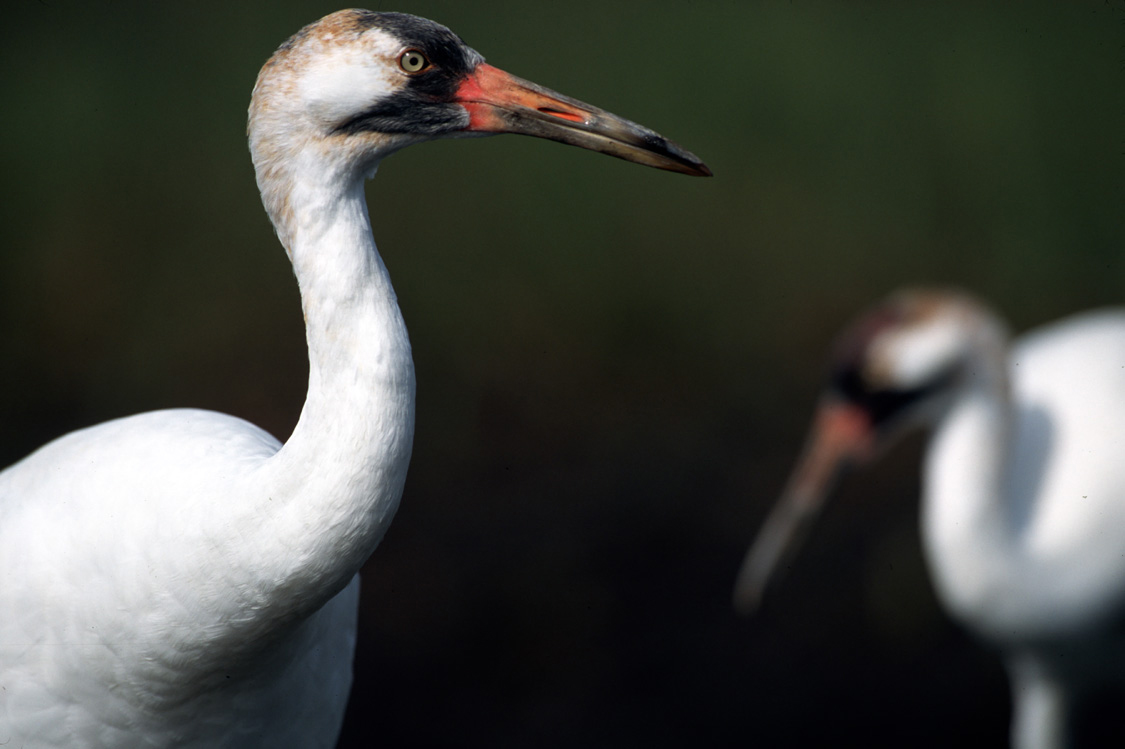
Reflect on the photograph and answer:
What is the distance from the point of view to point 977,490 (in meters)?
3.42

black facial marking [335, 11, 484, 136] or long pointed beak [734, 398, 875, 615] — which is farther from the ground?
black facial marking [335, 11, 484, 136]

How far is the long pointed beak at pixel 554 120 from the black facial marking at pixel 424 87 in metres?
0.02

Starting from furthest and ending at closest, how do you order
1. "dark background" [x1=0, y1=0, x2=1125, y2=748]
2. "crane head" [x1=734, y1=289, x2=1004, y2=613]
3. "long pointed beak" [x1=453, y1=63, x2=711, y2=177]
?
"dark background" [x1=0, y1=0, x2=1125, y2=748], "crane head" [x1=734, y1=289, x2=1004, y2=613], "long pointed beak" [x1=453, y1=63, x2=711, y2=177]

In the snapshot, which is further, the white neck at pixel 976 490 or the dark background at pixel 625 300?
the dark background at pixel 625 300

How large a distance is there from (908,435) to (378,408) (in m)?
4.18

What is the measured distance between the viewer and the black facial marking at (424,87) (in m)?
1.58

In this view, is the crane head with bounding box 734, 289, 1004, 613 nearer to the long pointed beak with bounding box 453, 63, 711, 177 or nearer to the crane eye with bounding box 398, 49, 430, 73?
the long pointed beak with bounding box 453, 63, 711, 177

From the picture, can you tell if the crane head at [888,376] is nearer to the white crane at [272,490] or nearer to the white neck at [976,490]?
the white neck at [976,490]

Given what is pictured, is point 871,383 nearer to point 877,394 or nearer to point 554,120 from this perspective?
point 877,394

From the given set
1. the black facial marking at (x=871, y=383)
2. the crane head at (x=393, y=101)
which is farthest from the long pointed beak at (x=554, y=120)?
the black facial marking at (x=871, y=383)

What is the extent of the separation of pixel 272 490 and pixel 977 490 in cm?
263

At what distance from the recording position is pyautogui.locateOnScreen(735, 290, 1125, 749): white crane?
3422mm

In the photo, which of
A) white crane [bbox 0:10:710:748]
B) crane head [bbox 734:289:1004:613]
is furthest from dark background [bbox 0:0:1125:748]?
white crane [bbox 0:10:710:748]

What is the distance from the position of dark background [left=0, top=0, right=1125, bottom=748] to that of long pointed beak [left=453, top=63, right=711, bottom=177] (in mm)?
2614
